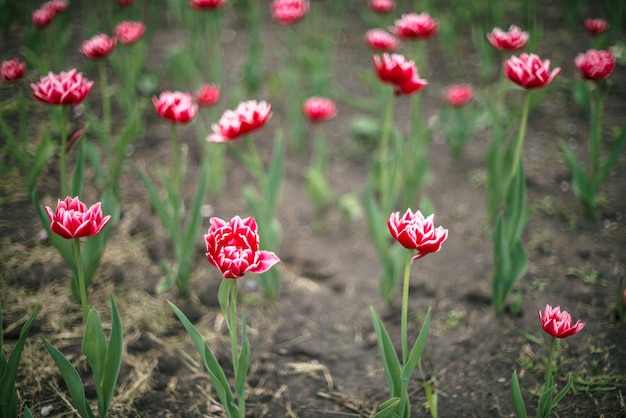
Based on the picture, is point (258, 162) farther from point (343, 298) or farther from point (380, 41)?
point (380, 41)

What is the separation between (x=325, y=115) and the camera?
243 centimetres

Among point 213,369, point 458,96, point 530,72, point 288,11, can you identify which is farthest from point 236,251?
point 288,11

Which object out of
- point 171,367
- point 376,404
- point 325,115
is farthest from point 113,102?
point 376,404

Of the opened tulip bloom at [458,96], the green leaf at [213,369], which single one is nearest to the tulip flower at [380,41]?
the opened tulip bloom at [458,96]

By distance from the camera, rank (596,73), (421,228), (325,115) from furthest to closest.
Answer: (325,115) < (596,73) < (421,228)

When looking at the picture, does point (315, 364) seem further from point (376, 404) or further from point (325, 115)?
Result: point (325, 115)

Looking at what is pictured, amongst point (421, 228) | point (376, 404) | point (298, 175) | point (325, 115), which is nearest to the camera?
point (421, 228)

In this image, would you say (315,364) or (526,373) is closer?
(526,373)

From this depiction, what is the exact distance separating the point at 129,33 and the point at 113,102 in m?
0.85

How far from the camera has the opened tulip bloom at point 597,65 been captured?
1872 millimetres

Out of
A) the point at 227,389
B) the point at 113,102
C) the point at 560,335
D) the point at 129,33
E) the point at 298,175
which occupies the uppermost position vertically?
the point at 129,33

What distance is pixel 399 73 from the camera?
1.78m

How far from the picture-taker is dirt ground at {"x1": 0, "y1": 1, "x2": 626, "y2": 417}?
1752 millimetres

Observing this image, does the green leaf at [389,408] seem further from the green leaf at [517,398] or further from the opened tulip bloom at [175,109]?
the opened tulip bloom at [175,109]
